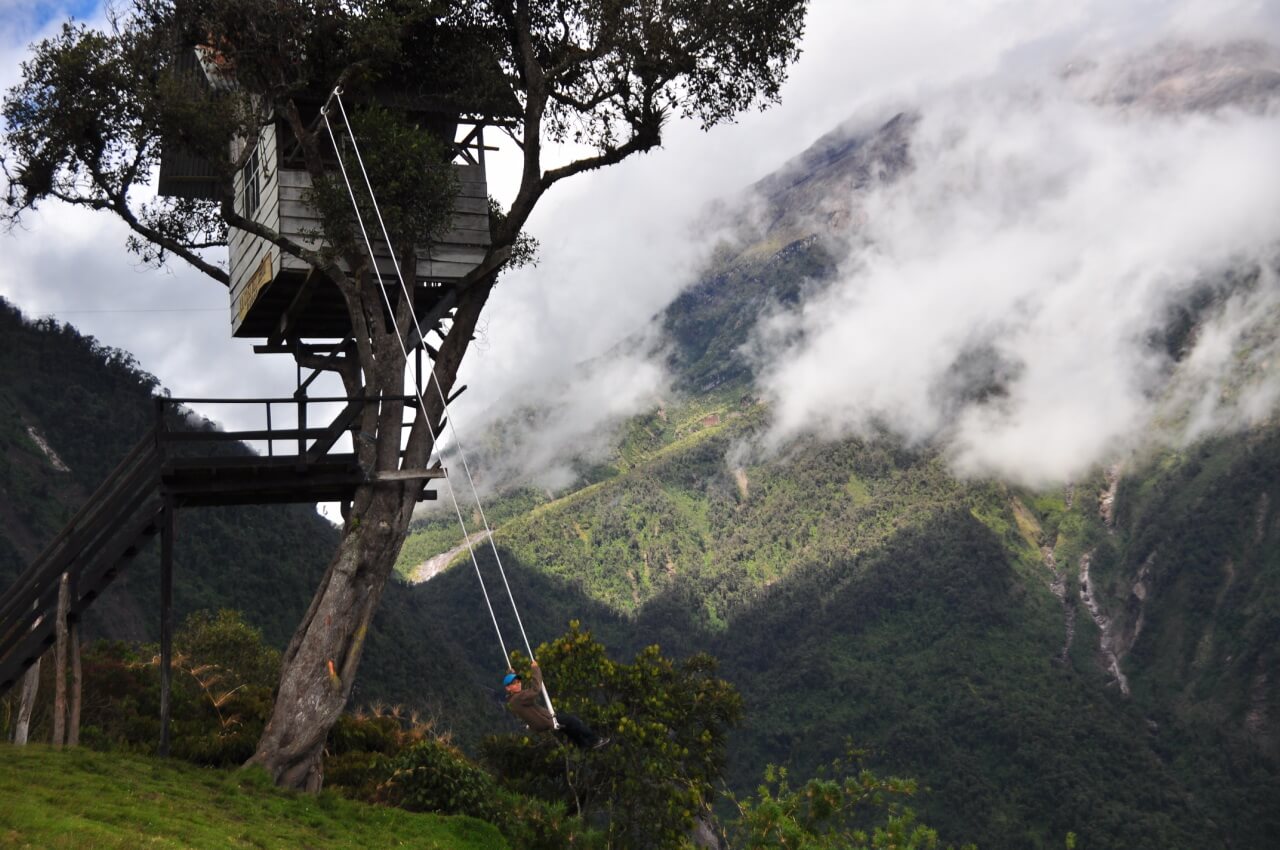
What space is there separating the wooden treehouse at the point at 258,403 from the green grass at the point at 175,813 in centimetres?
153

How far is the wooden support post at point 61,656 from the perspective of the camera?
1917 cm

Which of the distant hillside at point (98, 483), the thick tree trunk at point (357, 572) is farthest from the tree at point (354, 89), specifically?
the distant hillside at point (98, 483)

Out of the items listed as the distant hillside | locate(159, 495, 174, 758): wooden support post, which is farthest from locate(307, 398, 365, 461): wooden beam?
the distant hillside

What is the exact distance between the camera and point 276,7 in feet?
71.9

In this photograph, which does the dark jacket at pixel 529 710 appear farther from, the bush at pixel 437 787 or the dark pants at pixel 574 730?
the bush at pixel 437 787

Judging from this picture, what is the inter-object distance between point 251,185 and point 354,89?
3.71 m

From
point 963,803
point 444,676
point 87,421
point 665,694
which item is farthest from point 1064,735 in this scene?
point 665,694

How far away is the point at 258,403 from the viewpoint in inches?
809

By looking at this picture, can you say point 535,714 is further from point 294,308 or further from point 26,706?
point 294,308

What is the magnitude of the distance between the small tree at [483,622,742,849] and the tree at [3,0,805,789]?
5.09 metres

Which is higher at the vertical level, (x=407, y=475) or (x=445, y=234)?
(x=445, y=234)

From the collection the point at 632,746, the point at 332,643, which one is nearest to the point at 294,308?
the point at 332,643

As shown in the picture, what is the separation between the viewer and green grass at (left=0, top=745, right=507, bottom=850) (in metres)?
15.1

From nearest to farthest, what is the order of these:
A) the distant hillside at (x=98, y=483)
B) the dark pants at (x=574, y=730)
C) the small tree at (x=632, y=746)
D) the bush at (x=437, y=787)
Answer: the dark pants at (x=574, y=730) → the bush at (x=437, y=787) → the small tree at (x=632, y=746) → the distant hillside at (x=98, y=483)
